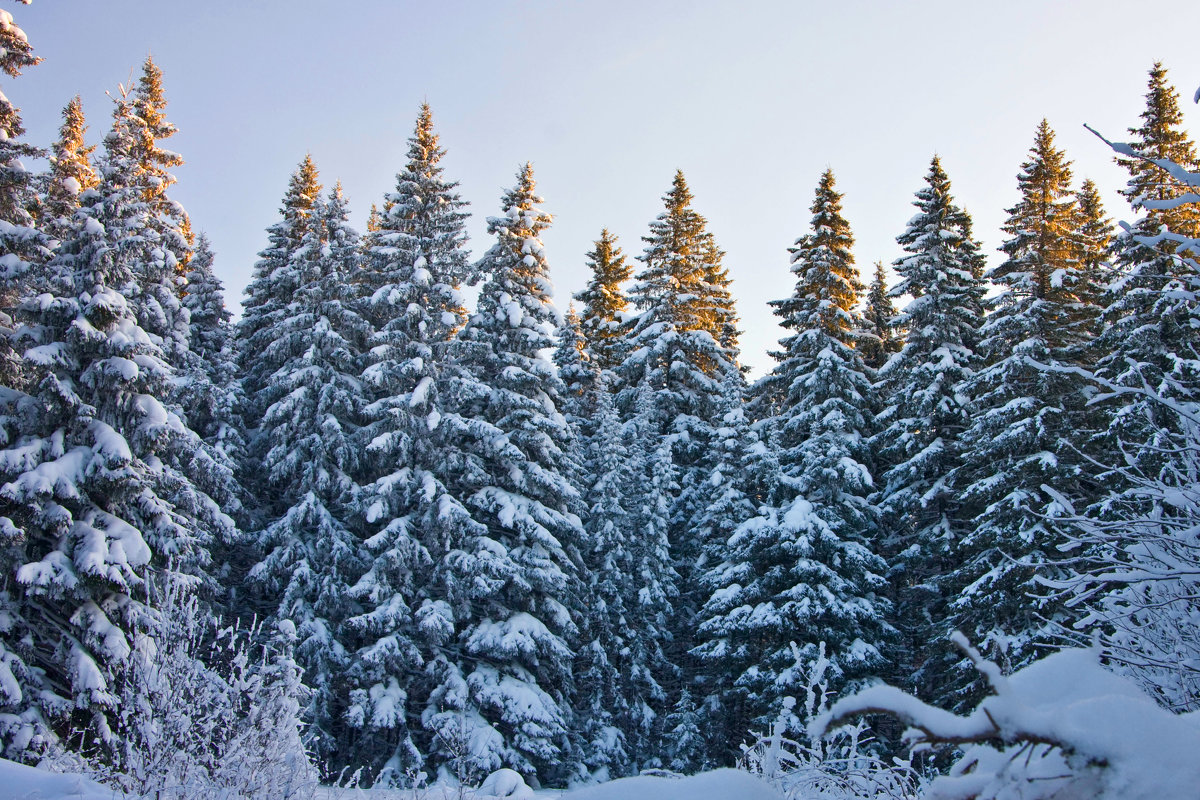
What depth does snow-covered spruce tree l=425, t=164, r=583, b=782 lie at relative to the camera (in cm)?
1759

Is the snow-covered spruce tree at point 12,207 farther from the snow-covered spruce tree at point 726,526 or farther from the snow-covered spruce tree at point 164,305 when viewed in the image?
the snow-covered spruce tree at point 726,526

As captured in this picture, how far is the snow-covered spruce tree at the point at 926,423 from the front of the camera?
19.7 metres

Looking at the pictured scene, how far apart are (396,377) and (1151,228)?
1799cm

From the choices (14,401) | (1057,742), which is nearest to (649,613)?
(14,401)

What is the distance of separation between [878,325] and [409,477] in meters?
19.2

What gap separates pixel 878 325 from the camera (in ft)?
95.6

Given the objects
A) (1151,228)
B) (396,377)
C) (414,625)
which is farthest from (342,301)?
(1151,228)

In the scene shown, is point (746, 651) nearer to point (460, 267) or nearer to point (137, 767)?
point (460, 267)

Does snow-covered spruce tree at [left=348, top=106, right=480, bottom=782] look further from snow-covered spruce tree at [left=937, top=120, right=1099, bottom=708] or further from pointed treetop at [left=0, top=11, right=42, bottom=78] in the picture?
snow-covered spruce tree at [left=937, top=120, right=1099, bottom=708]

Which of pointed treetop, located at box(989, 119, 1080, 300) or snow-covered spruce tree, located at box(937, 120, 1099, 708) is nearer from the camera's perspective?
snow-covered spruce tree, located at box(937, 120, 1099, 708)

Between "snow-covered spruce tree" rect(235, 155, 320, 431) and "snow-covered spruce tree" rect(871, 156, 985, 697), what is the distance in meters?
18.8

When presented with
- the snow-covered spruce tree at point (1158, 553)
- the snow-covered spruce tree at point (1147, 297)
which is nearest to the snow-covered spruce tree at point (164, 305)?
the snow-covered spruce tree at point (1158, 553)

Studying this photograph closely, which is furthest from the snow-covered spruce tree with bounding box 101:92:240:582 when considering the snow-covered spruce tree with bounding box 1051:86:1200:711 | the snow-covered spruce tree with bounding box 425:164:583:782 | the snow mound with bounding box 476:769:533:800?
the snow-covered spruce tree with bounding box 1051:86:1200:711

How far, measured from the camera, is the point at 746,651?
19.6 meters
